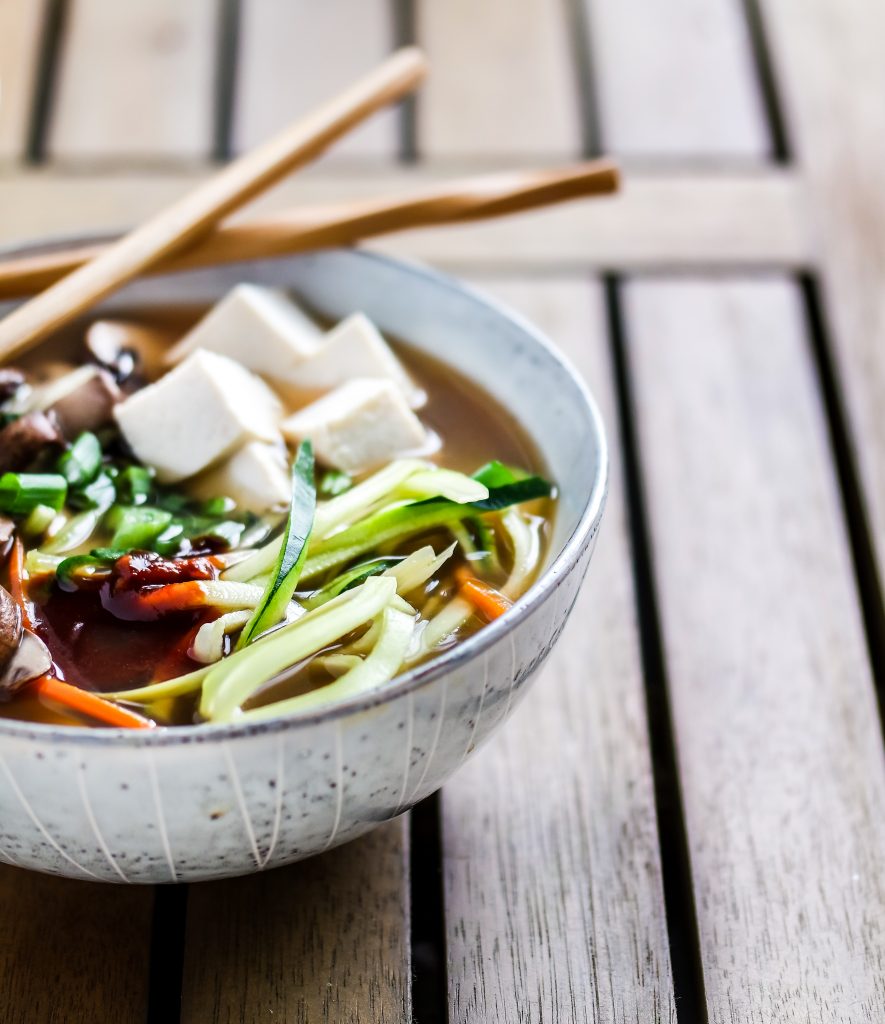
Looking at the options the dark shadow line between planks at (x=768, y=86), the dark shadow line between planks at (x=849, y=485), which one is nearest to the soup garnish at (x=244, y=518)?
the dark shadow line between planks at (x=849, y=485)

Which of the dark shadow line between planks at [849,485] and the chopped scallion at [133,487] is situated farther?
the dark shadow line between planks at [849,485]

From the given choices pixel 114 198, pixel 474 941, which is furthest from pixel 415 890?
pixel 114 198

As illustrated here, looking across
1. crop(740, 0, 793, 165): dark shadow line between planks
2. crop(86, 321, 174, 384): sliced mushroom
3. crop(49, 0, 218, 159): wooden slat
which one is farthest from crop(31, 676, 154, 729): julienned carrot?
crop(740, 0, 793, 165): dark shadow line between planks

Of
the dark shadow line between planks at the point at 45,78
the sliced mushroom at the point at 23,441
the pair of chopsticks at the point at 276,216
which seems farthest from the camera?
the dark shadow line between planks at the point at 45,78

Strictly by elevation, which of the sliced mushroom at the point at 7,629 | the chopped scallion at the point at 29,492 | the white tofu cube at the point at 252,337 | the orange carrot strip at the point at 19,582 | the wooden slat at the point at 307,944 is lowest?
the wooden slat at the point at 307,944

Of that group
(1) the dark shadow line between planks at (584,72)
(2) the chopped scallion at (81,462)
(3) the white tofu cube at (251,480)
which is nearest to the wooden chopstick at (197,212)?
(2) the chopped scallion at (81,462)

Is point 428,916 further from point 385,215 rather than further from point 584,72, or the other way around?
point 584,72

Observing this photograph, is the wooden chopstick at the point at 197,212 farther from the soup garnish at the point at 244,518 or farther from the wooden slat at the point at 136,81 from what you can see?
the wooden slat at the point at 136,81

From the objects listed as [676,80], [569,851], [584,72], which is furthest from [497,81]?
[569,851]

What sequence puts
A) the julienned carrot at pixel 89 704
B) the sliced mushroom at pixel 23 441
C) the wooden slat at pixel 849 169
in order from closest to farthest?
the julienned carrot at pixel 89 704
the sliced mushroom at pixel 23 441
the wooden slat at pixel 849 169

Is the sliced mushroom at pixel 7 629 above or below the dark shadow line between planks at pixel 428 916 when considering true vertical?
above
